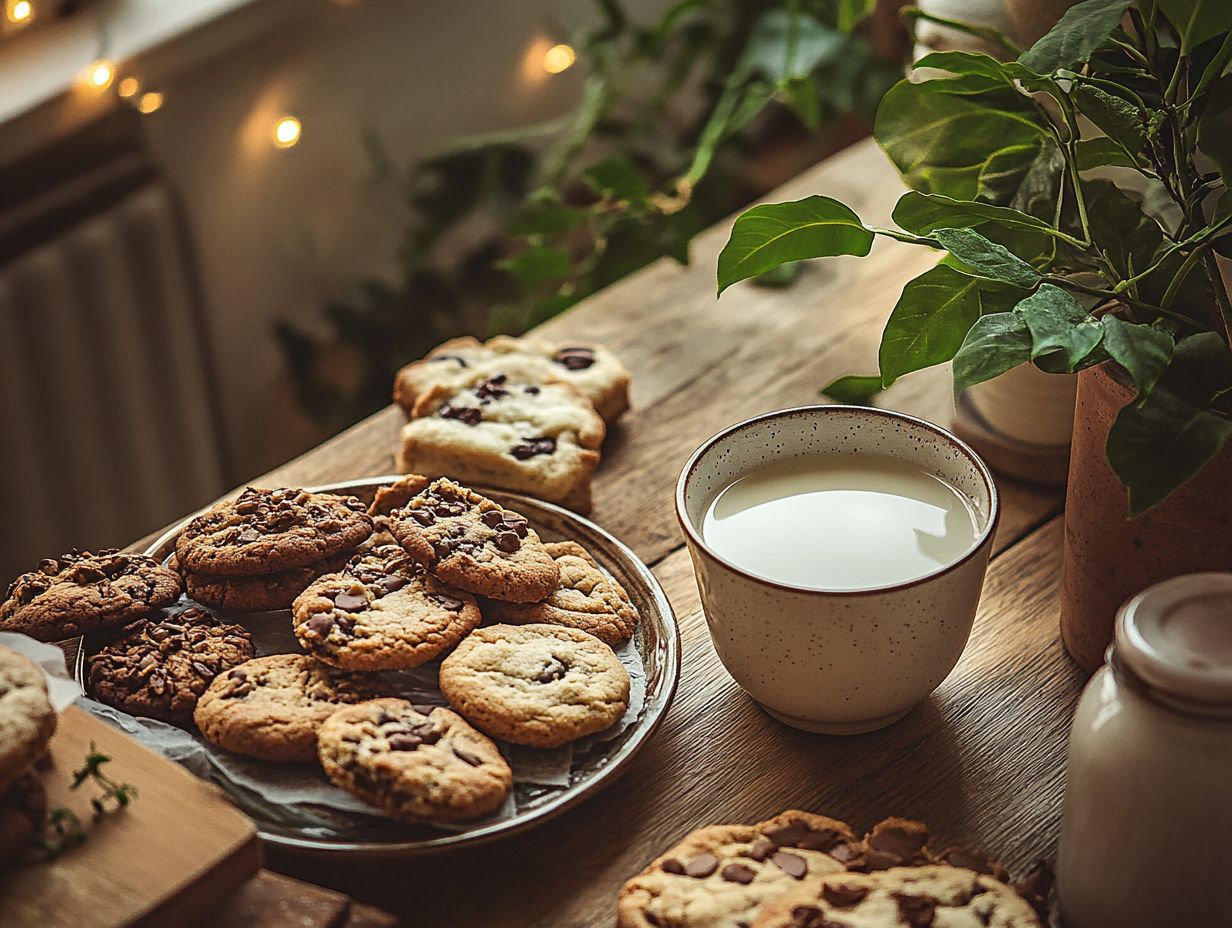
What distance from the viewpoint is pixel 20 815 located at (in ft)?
2.38

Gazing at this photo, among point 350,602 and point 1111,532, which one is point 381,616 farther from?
point 1111,532

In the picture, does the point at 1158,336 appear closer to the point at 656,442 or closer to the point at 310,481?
the point at 656,442

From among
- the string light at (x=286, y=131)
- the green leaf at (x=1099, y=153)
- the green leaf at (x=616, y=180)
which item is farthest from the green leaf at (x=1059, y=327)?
the string light at (x=286, y=131)

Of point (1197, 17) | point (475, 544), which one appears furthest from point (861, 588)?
point (1197, 17)

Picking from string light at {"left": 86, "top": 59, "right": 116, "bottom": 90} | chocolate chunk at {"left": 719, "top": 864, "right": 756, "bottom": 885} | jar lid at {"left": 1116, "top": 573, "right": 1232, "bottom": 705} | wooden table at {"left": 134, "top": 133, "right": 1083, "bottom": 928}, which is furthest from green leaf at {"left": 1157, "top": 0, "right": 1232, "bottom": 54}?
string light at {"left": 86, "top": 59, "right": 116, "bottom": 90}

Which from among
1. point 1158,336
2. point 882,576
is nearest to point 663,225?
point 882,576

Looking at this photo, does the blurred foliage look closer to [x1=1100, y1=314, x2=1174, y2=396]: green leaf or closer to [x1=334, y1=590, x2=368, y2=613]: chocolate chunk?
[x1=334, y1=590, x2=368, y2=613]: chocolate chunk

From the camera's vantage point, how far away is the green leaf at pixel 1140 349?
707 mm

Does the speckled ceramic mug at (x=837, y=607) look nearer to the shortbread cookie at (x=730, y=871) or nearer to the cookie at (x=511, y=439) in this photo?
the shortbread cookie at (x=730, y=871)

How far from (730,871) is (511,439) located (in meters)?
0.51

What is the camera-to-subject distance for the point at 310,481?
1.25 meters

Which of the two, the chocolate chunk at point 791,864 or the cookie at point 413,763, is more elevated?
the cookie at point 413,763

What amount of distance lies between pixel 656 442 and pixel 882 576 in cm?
45

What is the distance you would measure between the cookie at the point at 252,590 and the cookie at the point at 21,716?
0.19 metres
